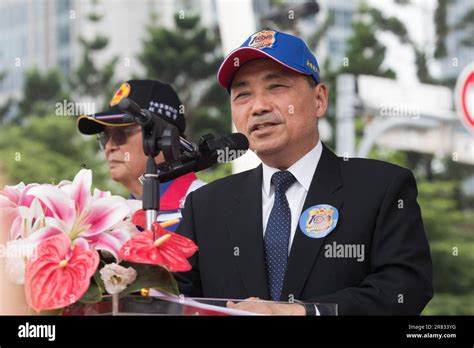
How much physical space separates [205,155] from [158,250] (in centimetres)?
44

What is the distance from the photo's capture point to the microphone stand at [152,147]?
2.22 metres

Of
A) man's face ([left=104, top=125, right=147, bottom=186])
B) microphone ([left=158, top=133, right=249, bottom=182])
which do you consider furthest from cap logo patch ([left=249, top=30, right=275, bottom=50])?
man's face ([left=104, top=125, right=147, bottom=186])

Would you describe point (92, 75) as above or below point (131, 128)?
above

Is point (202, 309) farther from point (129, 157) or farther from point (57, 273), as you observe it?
point (129, 157)

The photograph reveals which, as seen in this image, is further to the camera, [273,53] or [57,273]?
[273,53]

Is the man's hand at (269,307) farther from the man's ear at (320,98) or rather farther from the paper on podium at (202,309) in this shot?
the man's ear at (320,98)

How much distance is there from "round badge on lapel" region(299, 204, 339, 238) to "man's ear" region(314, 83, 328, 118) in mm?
477

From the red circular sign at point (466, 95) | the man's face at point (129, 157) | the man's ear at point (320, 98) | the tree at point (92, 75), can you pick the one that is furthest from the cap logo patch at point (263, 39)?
the tree at point (92, 75)

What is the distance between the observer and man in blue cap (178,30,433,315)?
2516mm

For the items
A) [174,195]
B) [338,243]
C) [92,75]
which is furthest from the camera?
[92,75]

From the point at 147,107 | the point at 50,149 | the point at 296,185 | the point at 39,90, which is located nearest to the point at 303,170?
the point at 296,185

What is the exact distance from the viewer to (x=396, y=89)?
45.3 ft

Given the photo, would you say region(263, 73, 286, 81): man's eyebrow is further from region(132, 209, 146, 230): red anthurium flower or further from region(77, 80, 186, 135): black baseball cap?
region(77, 80, 186, 135): black baseball cap

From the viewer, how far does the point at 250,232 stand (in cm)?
273
